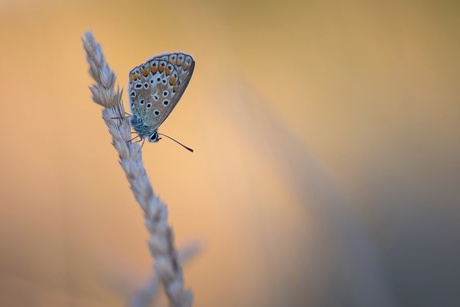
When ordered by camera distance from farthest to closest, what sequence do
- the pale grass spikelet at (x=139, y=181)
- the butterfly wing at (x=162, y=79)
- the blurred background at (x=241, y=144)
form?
the blurred background at (x=241, y=144) → the butterfly wing at (x=162, y=79) → the pale grass spikelet at (x=139, y=181)

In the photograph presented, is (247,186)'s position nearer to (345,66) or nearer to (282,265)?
(282,265)

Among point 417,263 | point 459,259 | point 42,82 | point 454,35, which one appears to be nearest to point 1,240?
point 42,82

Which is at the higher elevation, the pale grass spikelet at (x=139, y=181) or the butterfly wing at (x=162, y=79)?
the butterfly wing at (x=162, y=79)

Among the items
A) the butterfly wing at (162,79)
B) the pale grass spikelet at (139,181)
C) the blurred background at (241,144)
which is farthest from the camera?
the blurred background at (241,144)

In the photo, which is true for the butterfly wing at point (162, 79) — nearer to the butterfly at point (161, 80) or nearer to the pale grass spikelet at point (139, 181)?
the butterfly at point (161, 80)

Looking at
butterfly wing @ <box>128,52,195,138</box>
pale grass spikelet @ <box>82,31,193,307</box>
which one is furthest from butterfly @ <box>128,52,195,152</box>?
pale grass spikelet @ <box>82,31,193,307</box>

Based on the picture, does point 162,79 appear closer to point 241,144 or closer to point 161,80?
point 161,80

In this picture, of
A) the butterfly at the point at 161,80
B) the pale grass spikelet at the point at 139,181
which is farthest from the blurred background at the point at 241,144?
the pale grass spikelet at the point at 139,181
